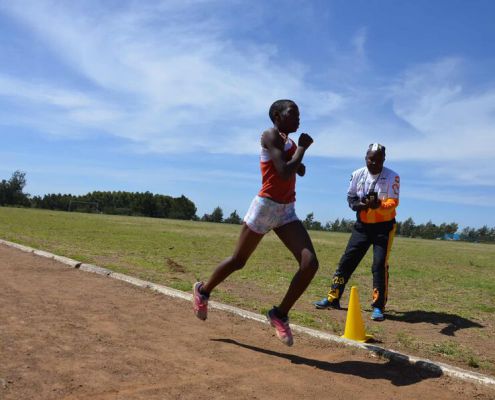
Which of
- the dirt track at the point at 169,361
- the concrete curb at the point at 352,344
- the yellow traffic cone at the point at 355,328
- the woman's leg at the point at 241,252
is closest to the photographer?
the dirt track at the point at 169,361

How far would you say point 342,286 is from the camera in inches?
267

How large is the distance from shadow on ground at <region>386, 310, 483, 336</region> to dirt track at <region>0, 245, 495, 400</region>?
6.12ft

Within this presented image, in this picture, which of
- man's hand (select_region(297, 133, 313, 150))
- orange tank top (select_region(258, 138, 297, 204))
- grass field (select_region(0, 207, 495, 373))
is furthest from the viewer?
grass field (select_region(0, 207, 495, 373))

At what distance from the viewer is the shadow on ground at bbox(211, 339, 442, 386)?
4055 millimetres

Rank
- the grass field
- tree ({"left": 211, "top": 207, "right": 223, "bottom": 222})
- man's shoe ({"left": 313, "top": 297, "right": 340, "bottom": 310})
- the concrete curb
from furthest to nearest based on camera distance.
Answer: tree ({"left": 211, "top": 207, "right": 223, "bottom": 222})
man's shoe ({"left": 313, "top": 297, "right": 340, "bottom": 310})
the grass field
the concrete curb

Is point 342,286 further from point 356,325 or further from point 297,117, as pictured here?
point 297,117

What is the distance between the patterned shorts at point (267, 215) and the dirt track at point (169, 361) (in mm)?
1071

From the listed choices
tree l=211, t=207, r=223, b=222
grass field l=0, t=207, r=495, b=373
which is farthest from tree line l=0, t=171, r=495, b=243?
grass field l=0, t=207, r=495, b=373

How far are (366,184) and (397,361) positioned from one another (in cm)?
276

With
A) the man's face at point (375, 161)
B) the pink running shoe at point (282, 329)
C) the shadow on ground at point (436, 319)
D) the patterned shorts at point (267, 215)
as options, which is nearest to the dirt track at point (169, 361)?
the pink running shoe at point (282, 329)

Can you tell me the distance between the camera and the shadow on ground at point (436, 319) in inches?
238

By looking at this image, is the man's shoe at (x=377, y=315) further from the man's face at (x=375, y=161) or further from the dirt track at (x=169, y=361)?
the man's face at (x=375, y=161)

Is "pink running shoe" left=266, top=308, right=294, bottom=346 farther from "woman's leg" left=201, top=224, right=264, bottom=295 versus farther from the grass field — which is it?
the grass field

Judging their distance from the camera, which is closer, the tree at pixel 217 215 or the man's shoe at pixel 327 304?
the man's shoe at pixel 327 304
